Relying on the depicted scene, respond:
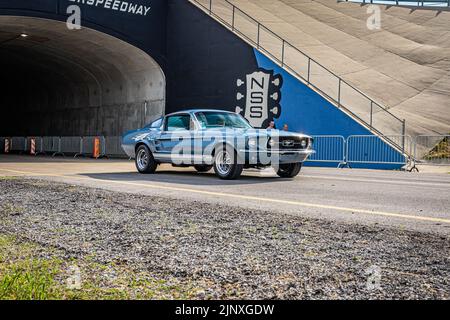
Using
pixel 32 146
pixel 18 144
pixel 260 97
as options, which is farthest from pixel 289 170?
pixel 18 144

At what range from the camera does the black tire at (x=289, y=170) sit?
39.3 ft

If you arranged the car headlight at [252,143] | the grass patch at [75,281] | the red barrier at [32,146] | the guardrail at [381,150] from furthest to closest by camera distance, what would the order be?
the red barrier at [32,146] < the guardrail at [381,150] < the car headlight at [252,143] < the grass patch at [75,281]

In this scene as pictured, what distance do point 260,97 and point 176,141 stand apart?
410 inches

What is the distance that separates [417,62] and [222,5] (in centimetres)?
1573

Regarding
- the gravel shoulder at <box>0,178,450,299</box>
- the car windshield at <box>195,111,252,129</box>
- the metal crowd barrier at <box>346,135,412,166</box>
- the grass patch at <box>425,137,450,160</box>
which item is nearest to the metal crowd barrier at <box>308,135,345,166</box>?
the metal crowd barrier at <box>346,135,412,166</box>

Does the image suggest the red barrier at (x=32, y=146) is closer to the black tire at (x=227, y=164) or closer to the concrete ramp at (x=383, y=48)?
the concrete ramp at (x=383, y=48)

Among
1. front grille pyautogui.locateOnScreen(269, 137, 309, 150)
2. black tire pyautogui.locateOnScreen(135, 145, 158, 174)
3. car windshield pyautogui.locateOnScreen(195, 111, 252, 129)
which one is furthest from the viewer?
black tire pyautogui.locateOnScreen(135, 145, 158, 174)

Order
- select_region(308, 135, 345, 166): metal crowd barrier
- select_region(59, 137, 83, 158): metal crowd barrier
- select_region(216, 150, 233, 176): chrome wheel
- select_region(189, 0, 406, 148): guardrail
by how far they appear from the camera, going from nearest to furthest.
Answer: select_region(216, 150, 233, 176): chrome wheel
select_region(308, 135, 345, 166): metal crowd barrier
select_region(189, 0, 406, 148): guardrail
select_region(59, 137, 83, 158): metal crowd barrier

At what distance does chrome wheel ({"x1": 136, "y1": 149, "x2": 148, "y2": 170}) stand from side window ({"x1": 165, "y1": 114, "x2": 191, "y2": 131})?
117 cm

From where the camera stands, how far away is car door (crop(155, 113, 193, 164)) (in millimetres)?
11836

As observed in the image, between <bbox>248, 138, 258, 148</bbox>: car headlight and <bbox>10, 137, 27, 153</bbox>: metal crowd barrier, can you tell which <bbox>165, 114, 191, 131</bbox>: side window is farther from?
<bbox>10, 137, 27, 153</bbox>: metal crowd barrier


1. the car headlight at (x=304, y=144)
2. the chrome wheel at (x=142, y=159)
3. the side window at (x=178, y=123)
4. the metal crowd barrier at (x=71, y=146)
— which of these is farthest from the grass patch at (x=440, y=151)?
the metal crowd barrier at (x=71, y=146)

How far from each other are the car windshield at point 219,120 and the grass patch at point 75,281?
810 cm

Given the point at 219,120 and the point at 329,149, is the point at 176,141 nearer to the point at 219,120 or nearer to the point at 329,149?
the point at 219,120
